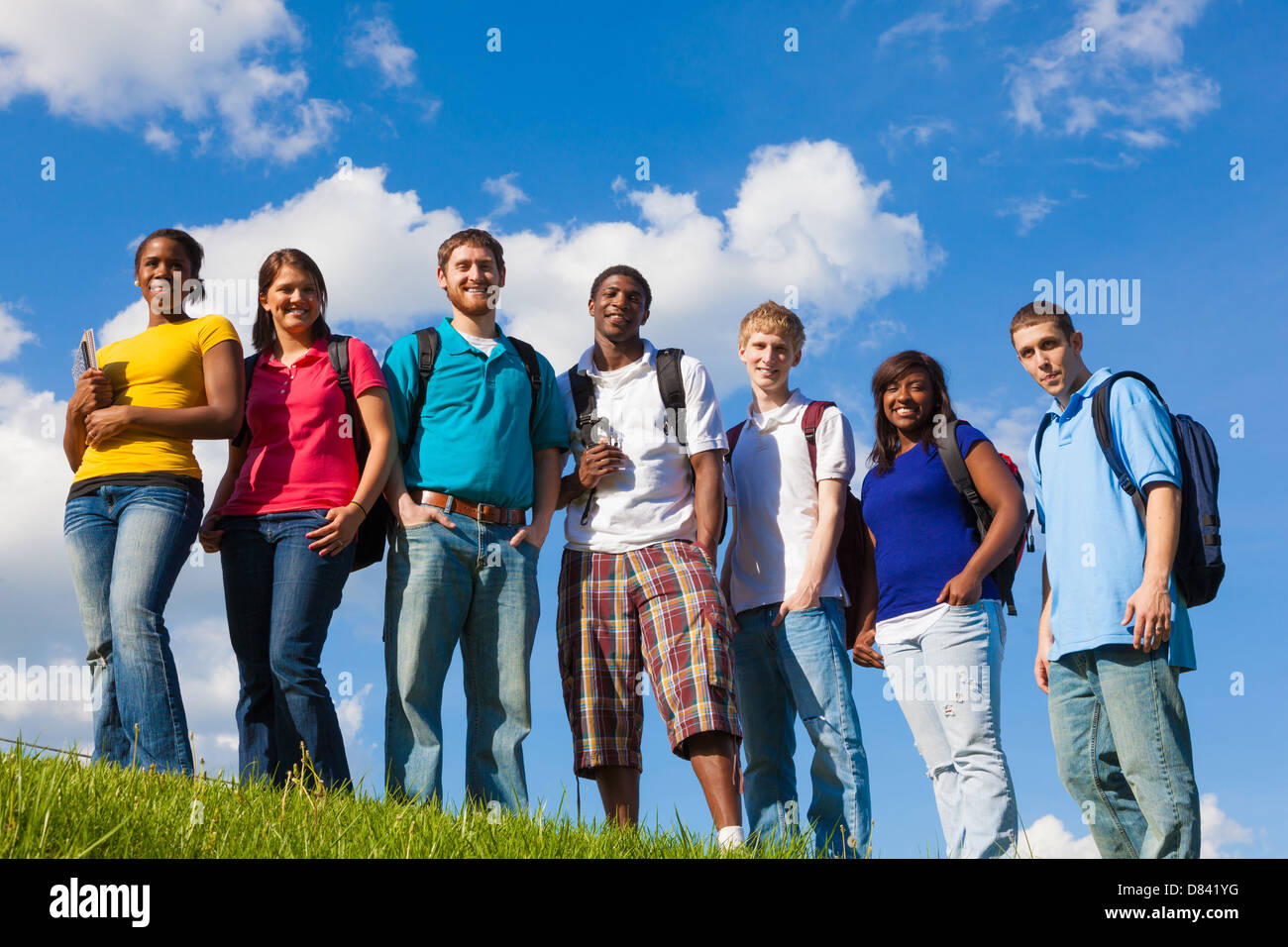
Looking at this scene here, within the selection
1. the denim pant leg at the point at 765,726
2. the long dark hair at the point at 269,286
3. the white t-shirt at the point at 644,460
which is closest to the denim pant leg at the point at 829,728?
the denim pant leg at the point at 765,726

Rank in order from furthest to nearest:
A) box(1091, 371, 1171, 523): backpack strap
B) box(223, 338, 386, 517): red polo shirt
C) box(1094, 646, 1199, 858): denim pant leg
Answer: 1. box(223, 338, 386, 517): red polo shirt
2. box(1091, 371, 1171, 523): backpack strap
3. box(1094, 646, 1199, 858): denim pant leg

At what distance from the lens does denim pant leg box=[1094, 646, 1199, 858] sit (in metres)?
5.00

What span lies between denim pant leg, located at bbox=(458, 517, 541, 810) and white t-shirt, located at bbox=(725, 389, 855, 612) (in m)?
1.35

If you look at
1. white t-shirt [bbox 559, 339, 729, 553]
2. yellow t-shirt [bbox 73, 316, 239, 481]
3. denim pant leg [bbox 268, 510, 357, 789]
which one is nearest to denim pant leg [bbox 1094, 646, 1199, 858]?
white t-shirt [bbox 559, 339, 729, 553]

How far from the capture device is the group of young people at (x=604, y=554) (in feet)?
18.2

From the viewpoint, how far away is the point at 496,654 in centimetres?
580

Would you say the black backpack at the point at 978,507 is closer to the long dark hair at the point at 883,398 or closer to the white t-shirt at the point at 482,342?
the long dark hair at the point at 883,398

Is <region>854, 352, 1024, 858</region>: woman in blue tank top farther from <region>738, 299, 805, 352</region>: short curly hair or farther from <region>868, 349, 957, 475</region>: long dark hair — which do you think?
<region>738, 299, 805, 352</region>: short curly hair

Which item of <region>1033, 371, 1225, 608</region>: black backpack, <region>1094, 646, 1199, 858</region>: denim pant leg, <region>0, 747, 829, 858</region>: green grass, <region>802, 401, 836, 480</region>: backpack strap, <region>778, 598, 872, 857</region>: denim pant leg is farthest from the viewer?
<region>802, 401, 836, 480</region>: backpack strap

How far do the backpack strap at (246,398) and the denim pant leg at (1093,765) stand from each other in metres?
4.40
